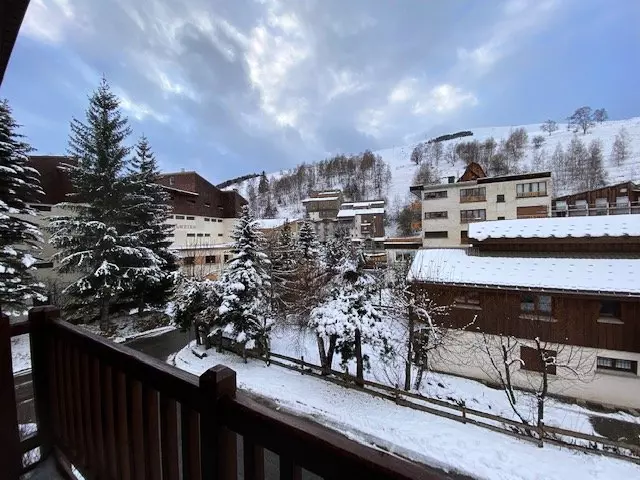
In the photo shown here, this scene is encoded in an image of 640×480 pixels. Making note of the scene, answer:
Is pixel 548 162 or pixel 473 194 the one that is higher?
pixel 548 162

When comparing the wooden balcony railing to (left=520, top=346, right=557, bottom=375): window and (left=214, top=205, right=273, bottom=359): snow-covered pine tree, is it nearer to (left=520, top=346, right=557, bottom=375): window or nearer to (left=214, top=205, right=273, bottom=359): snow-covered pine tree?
(left=214, top=205, right=273, bottom=359): snow-covered pine tree

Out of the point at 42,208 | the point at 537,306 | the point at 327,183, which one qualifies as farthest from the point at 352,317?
the point at 327,183

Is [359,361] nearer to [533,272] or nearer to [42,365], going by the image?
[533,272]

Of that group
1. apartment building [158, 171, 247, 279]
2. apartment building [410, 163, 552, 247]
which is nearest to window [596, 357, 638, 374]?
apartment building [410, 163, 552, 247]

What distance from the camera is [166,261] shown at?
18.4 metres

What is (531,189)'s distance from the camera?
2678cm

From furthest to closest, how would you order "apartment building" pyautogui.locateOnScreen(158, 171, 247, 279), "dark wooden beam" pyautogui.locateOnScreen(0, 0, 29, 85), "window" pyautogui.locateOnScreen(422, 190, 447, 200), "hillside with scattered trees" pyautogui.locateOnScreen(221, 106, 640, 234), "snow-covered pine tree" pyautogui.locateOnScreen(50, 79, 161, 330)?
1. "hillside with scattered trees" pyautogui.locateOnScreen(221, 106, 640, 234)
2. "window" pyautogui.locateOnScreen(422, 190, 447, 200)
3. "apartment building" pyautogui.locateOnScreen(158, 171, 247, 279)
4. "snow-covered pine tree" pyautogui.locateOnScreen(50, 79, 161, 330)
5. "dark wooden beam" pyautogui.locateOnScreen(0, 0, 29, 85)

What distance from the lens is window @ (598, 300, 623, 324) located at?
34.4 feet

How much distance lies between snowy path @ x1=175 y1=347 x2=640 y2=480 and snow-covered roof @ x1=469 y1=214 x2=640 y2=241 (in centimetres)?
845

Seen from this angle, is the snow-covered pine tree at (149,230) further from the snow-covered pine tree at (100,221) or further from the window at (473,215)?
the window at (473,215)

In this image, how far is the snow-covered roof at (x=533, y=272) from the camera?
1057cm

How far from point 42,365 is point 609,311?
14898mm

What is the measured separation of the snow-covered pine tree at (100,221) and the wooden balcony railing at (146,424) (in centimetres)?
1457

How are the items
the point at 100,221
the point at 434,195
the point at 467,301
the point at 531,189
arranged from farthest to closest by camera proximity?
the point at 434,195 < the point at 531,189 < the point at 100,221 < the point at 467,301
